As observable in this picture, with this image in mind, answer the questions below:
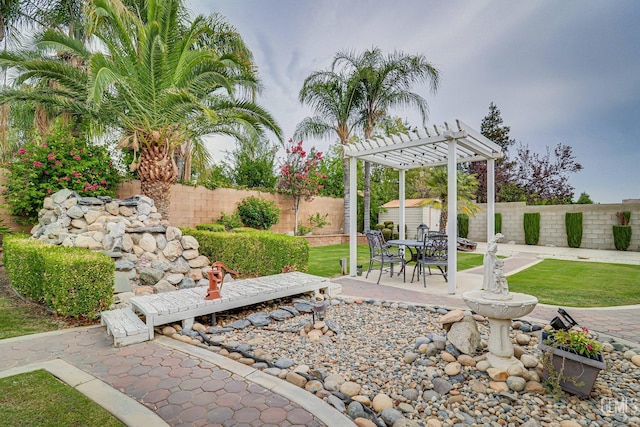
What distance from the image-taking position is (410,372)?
2846mm

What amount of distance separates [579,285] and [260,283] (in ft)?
20.6

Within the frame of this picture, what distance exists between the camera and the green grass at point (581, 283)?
5.02 meters

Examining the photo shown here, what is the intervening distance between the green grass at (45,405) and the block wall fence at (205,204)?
7.02 meters

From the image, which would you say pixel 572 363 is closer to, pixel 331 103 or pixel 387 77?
pixel 387 77

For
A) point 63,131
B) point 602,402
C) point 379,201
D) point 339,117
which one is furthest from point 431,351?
point 379,201

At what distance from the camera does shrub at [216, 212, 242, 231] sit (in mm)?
11242

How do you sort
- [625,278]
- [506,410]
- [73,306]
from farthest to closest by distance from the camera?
[625,278] < [73,306] < [506,410]

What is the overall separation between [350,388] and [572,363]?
177cm

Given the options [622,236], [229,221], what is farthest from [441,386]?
[622,236]

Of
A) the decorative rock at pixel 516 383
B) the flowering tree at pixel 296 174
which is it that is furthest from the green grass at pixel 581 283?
→ the flowering tree at pixel 296 174

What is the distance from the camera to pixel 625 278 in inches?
271

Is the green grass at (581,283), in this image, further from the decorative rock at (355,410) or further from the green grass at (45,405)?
the green grass at (45,405)

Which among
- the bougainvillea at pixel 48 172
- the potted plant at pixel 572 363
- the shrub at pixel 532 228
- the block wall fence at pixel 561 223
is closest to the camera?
the potted plant at pixel 572 363

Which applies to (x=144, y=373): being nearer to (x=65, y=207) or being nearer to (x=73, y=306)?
(x=73, y=306)
